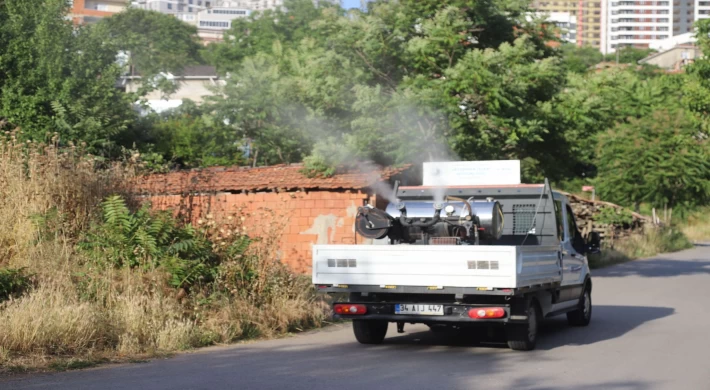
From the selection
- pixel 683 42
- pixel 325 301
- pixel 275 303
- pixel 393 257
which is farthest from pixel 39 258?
pixel 683 42

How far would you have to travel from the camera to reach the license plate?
36.3 feet

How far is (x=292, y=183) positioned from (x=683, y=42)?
165 meters

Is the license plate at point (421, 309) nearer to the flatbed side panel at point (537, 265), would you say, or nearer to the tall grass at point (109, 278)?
the flatbed side panel at point (537, 265)

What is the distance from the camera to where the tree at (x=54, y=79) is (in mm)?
23750

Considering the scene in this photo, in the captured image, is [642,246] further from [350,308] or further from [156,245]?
[350,308]

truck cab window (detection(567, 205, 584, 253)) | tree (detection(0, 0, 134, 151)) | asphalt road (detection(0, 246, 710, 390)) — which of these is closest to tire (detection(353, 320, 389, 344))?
asphalt road (detection(0, 246, 710, 390))

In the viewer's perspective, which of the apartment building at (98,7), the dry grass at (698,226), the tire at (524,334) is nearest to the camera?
the tire at (524,334)

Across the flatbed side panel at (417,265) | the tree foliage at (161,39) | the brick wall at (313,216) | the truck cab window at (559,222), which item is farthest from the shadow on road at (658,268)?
the tree foliage at (161,39)

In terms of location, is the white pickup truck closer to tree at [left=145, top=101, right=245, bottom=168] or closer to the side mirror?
the side mirror

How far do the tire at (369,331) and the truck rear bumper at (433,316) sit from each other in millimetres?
556

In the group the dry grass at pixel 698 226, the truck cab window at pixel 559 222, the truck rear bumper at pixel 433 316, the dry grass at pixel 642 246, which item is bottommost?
the dry grass at pixel 698 226

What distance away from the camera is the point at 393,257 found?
36.3ft

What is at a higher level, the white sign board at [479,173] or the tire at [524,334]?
the white sign board at [479,173]

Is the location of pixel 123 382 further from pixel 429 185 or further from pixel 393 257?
pixel 429 185
